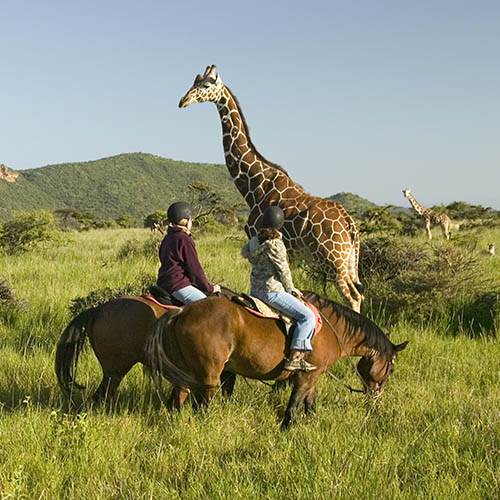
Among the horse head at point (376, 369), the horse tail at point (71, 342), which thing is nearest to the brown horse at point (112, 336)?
the horse tail at point (71, 342)

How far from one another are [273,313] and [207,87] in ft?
13.8

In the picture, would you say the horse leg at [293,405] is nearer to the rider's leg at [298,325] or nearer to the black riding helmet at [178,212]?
the rider's leg at [298,325]

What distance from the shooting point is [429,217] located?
1986 cm

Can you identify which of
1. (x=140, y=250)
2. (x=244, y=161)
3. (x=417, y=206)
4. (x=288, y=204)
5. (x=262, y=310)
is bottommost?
(x=262, y=310)

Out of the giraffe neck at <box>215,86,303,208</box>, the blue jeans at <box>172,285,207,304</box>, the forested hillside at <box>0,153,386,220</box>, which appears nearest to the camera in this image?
the blue jeans at <box>172,285,207,304</box>

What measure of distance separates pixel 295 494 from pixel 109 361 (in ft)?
7.21

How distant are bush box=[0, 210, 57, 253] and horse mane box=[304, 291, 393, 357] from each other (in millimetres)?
12259

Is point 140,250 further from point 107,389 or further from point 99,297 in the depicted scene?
point 107,389

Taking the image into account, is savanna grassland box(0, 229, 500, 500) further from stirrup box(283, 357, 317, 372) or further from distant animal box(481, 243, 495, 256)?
distant animal box(481, 243, 495, 256)

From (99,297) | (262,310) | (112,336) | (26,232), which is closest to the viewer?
(262,310)

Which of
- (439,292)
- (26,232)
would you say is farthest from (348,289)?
(26,232)

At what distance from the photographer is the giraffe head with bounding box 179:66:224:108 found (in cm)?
746

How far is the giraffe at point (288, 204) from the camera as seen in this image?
22.8 ft

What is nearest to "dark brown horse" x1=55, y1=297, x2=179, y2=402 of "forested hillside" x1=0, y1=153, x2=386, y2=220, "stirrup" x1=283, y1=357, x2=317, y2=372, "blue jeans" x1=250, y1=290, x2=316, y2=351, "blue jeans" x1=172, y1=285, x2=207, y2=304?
"blue jeans" x1=172, y1=285, x2=207, y2=304
